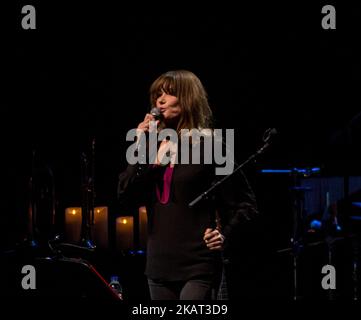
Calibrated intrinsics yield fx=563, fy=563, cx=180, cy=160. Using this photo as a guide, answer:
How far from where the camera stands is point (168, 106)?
2.45 m

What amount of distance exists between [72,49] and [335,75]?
273 centimetres

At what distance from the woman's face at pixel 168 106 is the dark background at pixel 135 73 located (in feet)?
8.15

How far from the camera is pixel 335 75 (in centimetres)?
586

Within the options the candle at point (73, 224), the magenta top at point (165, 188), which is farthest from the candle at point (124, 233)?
the magenta top at point (165, 188)

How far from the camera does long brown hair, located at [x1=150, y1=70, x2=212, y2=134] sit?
2.46m

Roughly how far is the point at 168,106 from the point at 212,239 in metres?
0.62

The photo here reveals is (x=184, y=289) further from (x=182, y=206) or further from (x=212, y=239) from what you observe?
(x=182, y=206)

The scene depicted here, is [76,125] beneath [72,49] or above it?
beneath

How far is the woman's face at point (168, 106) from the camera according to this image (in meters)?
2.45

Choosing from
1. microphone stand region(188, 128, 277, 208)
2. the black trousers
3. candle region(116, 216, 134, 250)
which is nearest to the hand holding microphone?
microphone stand region(188, 128, 277, 208)

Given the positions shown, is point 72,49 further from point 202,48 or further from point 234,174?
point 234,174

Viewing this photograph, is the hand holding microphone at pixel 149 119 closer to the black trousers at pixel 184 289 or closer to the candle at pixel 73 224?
the black trousers at pixel 184 289
